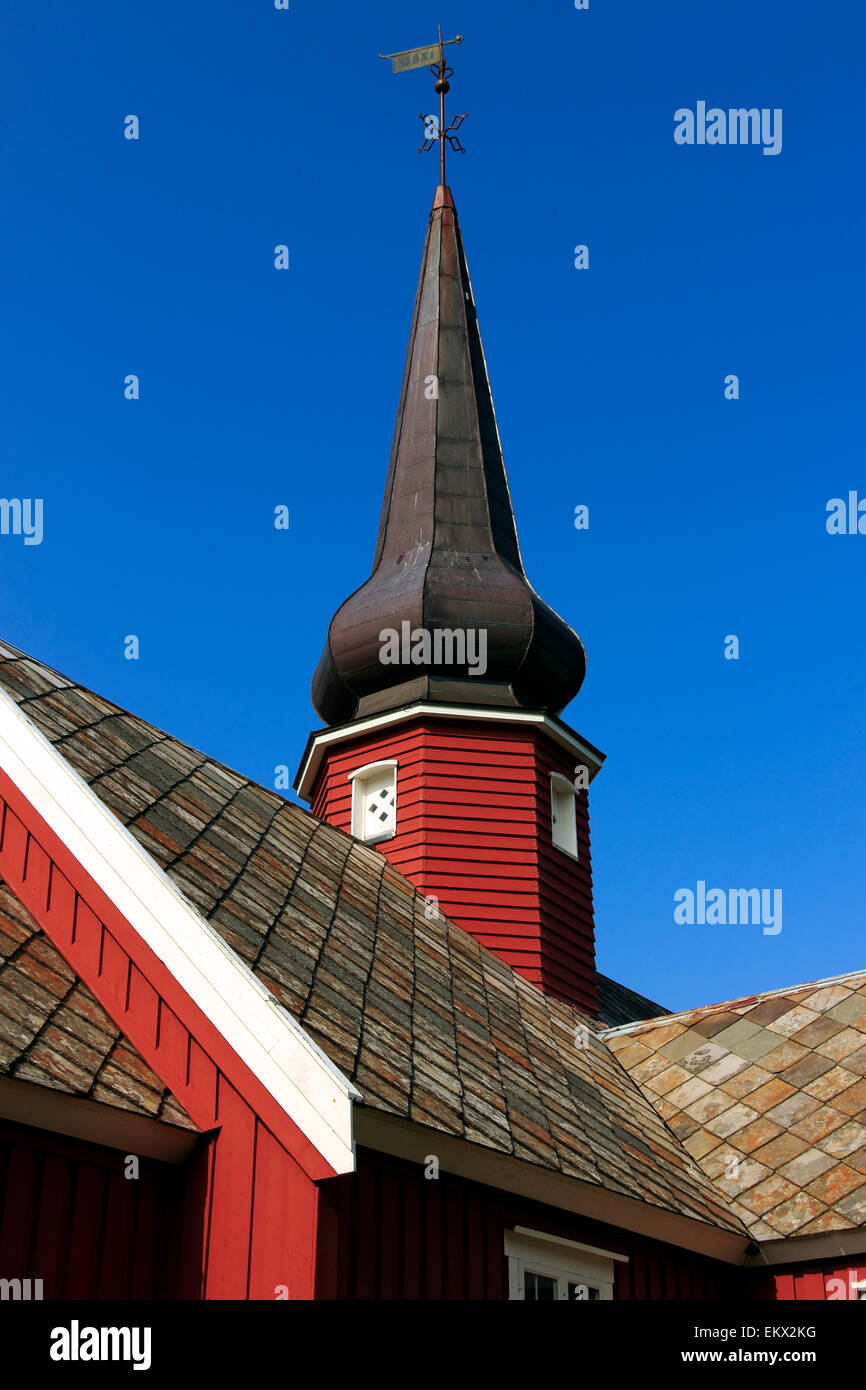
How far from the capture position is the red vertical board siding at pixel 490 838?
Result: 13961 mm

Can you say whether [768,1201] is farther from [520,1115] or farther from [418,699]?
[418,699]

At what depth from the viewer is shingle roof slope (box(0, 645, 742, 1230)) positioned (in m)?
7.88

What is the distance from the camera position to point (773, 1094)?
11.6 metres

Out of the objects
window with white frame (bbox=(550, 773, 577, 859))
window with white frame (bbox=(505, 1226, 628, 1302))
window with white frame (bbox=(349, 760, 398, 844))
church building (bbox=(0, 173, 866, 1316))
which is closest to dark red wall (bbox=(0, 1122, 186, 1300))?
church building (bbox=(0, 173, 866, 1316))

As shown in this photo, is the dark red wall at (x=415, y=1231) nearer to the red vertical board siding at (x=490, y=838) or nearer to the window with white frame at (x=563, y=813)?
the red vertical board siding at (x=490, y=838)

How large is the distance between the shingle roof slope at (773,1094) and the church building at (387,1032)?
0.11ft

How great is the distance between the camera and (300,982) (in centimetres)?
791

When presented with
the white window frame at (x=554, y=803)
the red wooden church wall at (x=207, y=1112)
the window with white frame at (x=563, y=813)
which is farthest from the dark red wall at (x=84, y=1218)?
the window with white frame at (x=563, y=813)

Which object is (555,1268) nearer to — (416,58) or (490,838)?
(490,838)

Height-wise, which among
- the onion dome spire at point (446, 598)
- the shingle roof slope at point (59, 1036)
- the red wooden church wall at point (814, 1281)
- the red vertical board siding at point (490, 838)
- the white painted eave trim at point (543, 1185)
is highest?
the onion dome spire at point (446, 598)

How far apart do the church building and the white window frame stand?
52mm

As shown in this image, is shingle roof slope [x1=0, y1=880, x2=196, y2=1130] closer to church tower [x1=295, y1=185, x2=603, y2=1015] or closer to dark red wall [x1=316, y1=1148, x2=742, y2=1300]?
dark red wall [x1=316, y1=1148, x2=742, y2=1300]

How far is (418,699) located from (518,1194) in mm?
7373

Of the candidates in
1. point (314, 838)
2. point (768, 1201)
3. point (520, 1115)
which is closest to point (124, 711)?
point (314, 838)
